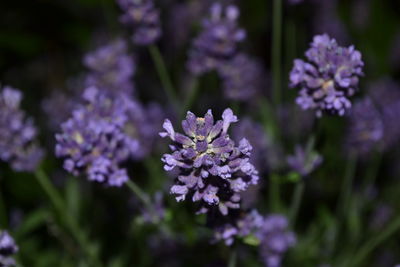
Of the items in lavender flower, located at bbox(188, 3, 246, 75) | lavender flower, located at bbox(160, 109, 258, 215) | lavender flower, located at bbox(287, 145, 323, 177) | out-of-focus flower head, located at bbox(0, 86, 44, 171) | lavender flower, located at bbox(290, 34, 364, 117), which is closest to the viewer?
lavender flower, located at bbox(160, 109, 258, 215)

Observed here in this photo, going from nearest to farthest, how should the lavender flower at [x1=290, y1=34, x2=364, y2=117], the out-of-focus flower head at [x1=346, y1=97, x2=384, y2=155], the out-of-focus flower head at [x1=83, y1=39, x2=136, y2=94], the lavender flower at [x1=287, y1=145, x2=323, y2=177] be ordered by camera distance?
the lavender flower at [x1=290, y1=34, x2=364, y2=117] < the lavender flower at [x1=287, y1=145, x2=323, y2=177] < the out-of-focus flower head at [x1=346, y1=97, x2=384, y2=155] < the out-of-focus flower head at [x1=83, y1=39, x2=136, y2=94]

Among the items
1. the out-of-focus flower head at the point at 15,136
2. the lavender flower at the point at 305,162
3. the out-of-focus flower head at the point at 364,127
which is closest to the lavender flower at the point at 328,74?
the lavender flower at the point at 305,162

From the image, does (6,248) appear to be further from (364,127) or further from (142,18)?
(364,127)

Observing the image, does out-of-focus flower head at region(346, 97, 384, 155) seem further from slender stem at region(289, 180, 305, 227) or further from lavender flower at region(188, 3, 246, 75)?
lavender flower at region(188, 3, 246, 75)

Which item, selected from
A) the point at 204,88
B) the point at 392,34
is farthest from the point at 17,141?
the point at 392,34

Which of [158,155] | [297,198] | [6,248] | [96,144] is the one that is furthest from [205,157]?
[158,155]

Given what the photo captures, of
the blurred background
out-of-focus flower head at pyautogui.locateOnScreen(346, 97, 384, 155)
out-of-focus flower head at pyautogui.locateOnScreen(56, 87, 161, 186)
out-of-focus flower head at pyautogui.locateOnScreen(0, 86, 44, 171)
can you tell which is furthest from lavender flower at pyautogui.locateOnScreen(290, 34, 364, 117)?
out-of-focus flower head at pyautogui.locateOnScreen(0, 86, 44, 171)
